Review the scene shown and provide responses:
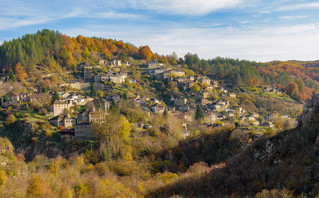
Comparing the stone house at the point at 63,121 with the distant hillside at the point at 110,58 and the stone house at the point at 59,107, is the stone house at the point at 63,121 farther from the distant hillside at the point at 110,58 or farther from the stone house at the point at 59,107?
the distant hillside at the point at 110,58

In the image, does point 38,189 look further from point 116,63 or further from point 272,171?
point 116,63

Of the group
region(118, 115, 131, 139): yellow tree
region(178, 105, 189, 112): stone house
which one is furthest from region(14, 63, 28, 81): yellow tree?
region(178, 105, 189, 112): stone house

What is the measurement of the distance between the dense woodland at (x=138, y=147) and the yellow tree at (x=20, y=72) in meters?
0.26

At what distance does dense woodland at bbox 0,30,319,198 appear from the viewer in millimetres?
17484

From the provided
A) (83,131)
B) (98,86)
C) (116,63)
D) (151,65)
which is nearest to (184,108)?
(98,86)

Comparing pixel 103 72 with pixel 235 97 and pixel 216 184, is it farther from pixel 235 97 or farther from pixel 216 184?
pixel 216 184

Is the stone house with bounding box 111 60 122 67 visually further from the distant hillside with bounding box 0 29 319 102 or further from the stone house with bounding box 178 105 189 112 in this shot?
the stone house with bounding box 178 105 189 112

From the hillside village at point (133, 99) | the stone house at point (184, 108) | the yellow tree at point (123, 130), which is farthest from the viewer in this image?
the stone house at point (184, 108)

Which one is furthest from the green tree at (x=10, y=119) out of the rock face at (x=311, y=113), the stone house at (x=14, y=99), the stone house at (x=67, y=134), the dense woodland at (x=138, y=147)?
the rock face at (x=311, y=113)

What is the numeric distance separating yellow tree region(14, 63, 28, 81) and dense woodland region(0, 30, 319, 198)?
26 centimetres

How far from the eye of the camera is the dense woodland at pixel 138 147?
17484 mm

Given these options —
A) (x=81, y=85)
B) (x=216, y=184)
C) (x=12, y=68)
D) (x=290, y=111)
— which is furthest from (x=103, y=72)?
(x=216, y=184)

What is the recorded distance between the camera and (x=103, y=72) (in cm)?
7712

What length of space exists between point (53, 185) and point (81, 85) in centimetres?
4768
